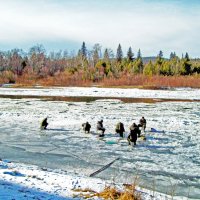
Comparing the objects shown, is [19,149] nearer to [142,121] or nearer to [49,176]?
[49,176]

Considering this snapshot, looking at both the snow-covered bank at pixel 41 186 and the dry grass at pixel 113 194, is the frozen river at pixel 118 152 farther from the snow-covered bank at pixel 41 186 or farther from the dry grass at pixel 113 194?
the snow-covered bank at pixel 41 186

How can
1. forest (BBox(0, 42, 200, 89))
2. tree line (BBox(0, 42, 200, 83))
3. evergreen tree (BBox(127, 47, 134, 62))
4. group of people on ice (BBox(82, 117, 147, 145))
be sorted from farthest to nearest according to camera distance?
evergreen tree (BBox(127, 47, 134, 62))
tree line (BBox(0, 42, 200, 83))
forest (BBox(0, 42, 200, 89))
group of people on ice (BBox(82, 117, 147, 145))

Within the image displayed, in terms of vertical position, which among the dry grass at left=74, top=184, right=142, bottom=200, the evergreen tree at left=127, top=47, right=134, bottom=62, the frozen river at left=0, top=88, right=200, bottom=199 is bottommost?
the frozen river at left=0, top=88, right=200, bottom=199

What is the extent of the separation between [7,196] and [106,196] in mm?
2033

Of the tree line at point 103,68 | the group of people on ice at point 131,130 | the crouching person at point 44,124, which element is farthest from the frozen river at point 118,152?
the tree line at point 103,68

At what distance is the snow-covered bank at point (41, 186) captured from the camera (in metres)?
7.16

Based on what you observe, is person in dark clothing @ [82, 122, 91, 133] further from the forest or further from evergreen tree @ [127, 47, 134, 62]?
evergreen tree @ [127, 47, 134, 62]

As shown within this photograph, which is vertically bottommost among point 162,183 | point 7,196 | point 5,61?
point 162,183

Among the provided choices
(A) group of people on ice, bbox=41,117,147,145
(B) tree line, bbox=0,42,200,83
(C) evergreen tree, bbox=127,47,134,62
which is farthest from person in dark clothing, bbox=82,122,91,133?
(C) evergreen tree, bbox=127,47,134,62

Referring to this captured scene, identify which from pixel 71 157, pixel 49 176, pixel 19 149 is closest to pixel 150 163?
pixel 71 157

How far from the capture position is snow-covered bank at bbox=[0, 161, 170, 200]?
716cm

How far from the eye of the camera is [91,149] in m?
13.9

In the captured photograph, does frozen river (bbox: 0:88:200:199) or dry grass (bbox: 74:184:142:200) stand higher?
dry grass (bbox: 74:184:142:200)

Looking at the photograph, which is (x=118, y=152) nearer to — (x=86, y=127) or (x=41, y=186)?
(x=86, y=127)
